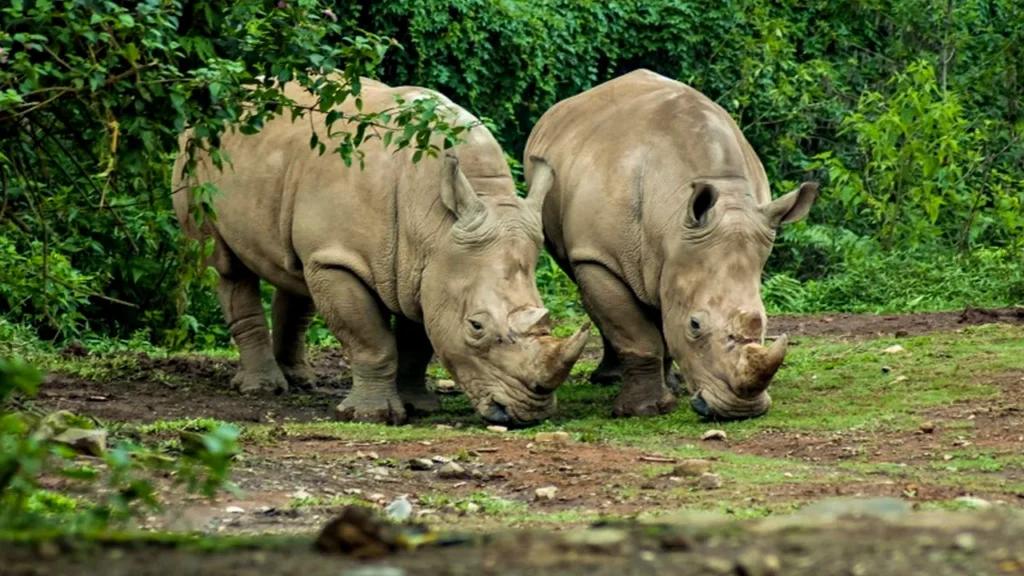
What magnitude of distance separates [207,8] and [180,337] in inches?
65.6

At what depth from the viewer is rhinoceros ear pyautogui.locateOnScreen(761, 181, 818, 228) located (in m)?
9.96

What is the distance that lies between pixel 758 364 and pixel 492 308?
1.36m

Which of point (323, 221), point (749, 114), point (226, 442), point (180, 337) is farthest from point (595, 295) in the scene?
point (749, 114)

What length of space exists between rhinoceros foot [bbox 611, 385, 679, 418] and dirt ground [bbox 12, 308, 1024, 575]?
105 centimetres

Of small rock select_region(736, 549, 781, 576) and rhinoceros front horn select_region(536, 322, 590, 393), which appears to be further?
rhinoceros front horn select_region(536, 322, 590, 393)

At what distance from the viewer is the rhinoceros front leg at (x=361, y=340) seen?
10.1 m

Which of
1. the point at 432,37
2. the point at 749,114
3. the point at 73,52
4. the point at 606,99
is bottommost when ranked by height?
the point at 749,114

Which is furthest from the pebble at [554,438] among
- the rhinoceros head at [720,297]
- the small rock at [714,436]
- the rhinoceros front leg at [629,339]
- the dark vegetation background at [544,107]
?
the dark vegetation background at [544,107]

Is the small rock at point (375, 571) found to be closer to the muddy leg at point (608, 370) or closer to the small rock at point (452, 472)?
the small rock at point (452, 472)

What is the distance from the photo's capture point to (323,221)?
33.2 ft

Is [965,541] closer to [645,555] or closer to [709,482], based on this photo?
[645,555]

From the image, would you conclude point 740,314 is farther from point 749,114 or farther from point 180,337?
point 749,114

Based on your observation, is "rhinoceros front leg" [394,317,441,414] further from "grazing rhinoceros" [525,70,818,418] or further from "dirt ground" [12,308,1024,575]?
"grazing rhinoceros" [525,70,818,418]

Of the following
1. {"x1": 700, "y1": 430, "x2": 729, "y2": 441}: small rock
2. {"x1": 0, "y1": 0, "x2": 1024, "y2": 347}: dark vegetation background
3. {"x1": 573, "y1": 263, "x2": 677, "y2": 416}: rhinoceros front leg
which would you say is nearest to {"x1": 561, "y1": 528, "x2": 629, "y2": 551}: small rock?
{"x1": 0, "y1": 0, "x2": 1024, "y2": 347}: dark vegetation background
